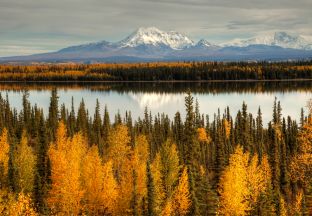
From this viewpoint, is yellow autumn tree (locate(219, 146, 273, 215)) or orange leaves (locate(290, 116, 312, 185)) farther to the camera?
yellow autumn tree (locate(219, 146, 273, 215))

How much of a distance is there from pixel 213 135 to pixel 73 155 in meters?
61.3

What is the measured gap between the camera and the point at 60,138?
4589 inches

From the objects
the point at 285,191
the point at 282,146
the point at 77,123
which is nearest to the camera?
the point at 285,191

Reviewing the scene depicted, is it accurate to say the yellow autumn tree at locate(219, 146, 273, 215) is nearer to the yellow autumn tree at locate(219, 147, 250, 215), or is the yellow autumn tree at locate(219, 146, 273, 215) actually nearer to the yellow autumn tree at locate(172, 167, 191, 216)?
the yellow autumn tree at locate(219, 147, 250, 215)

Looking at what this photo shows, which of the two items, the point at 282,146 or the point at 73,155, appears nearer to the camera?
the point at 73,155

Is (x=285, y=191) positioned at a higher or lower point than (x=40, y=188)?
lower

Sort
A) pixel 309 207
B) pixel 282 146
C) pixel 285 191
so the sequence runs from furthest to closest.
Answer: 1. pixel 282 146
2. pixel 285 191
3. pixel 309 207

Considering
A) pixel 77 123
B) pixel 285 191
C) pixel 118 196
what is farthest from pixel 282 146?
pixel 77 123

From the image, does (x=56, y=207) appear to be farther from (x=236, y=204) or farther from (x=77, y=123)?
(x=77, y=123)

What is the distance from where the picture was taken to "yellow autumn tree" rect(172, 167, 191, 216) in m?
68.9

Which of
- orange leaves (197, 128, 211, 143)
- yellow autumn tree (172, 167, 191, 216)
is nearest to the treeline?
yellow autumn tree (172, 167, 191, 216)

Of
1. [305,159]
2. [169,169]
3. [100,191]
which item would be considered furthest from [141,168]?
[305,159]

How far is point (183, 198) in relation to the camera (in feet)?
228

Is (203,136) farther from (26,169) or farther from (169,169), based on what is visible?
(26,169)
